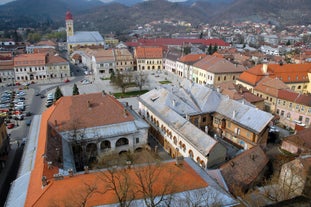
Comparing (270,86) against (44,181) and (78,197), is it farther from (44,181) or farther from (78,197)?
(44,181)

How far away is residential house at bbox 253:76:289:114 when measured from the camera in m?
55.4

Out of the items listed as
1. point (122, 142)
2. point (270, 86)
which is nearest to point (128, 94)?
point (122, 142)

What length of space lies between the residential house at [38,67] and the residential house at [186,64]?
40.1m

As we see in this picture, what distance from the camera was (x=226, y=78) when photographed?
76250 mm

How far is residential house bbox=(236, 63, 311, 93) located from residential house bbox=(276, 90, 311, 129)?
1113 cm

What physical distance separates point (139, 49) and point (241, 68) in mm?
44326

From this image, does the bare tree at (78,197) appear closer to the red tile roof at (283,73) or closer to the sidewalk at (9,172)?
the sidewalk at (9,172)

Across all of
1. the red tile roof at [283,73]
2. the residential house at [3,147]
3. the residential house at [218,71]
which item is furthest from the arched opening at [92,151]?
the residential house at [218,71]

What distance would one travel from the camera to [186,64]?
3519 inches

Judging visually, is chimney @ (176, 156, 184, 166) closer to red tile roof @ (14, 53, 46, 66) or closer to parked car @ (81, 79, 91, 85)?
parked car @ (81, 79, 91, 85)

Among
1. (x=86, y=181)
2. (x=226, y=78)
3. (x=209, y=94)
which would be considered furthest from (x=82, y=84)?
(x=86, y=181)

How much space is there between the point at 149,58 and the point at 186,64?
2001cm

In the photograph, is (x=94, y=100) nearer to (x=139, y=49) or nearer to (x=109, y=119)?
(x=109, y=119)

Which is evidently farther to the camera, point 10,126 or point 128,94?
point 128,94
